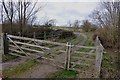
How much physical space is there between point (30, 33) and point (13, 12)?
2.86 m

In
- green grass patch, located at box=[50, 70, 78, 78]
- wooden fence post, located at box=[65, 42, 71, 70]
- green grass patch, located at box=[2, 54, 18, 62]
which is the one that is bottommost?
green grass patch, located at box=[50, 70, 78, 78]

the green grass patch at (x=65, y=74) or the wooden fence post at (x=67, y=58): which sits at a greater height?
the wooden fence post at (x=67, y=58)

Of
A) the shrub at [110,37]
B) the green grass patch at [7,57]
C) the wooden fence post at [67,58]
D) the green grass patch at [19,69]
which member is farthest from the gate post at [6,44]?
the shrub at [110,37]

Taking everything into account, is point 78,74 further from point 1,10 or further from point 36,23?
point 36,23

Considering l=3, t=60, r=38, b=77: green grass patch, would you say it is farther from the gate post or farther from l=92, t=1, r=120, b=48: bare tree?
l=92, t=1, r=120, b=48: bare tree

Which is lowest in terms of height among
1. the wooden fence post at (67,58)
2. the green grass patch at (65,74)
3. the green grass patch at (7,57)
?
the green grass patch at (65,74)

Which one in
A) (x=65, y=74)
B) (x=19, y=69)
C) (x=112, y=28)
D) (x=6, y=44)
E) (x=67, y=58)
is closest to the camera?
(x=65, y=74)

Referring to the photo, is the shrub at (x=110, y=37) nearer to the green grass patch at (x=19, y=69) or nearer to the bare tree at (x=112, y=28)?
the bare tree at (x=112, y=28)

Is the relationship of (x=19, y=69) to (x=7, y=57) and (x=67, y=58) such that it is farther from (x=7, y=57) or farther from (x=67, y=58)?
(x=7, y=57)

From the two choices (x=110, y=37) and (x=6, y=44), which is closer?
(x=6, y=44)

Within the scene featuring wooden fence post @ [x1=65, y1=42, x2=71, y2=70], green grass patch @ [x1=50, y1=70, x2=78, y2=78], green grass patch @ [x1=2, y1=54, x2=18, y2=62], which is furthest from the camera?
green grass patch @ [x1=2, y1=54, x2=18, y2=62]

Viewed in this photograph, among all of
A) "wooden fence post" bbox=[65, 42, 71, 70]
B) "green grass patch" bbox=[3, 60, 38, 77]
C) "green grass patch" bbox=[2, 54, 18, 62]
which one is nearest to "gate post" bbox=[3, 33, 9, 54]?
"green grass patch" bbox=[2, 54, 18, 62]

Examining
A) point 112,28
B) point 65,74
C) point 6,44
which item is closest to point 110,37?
point 112,28

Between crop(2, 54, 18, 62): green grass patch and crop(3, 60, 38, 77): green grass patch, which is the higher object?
crop(2, 54, 18, 62): green grass patch
